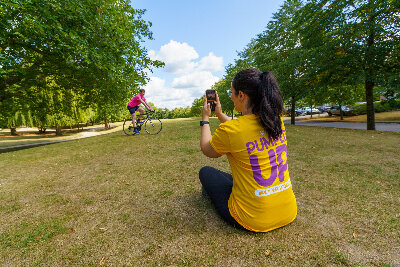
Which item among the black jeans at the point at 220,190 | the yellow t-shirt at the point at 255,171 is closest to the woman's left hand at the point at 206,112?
the yellow t-shirt at the point at 255,171

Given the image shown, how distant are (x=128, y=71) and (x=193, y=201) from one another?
32.5ft

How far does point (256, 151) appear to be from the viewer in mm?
1809

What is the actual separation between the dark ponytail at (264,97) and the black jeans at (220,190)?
0.98 metres

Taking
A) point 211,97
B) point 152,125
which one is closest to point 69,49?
point 152,125

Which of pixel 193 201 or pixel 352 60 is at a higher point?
pixel 352 60

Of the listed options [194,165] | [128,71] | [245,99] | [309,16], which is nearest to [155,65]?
[128,71]

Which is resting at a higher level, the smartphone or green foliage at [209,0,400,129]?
green foliage at [209,0,400,129]

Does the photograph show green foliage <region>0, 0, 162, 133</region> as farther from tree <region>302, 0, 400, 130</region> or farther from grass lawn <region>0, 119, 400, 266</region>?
tree <region>302, 0, 400, 130</region>

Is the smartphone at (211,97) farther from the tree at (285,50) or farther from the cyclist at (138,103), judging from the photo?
the tree at (285,50)

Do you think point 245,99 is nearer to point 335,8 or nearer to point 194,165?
point 194,165

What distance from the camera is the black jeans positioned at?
2.26 m

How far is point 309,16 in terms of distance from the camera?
41.2 ft

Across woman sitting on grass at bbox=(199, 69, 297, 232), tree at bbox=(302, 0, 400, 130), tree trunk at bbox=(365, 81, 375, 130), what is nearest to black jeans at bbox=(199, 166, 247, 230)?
woman sitting on grass at bbox=(199, 69, 297, 232)

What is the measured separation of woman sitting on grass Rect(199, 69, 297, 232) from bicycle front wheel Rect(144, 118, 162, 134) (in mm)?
10323
